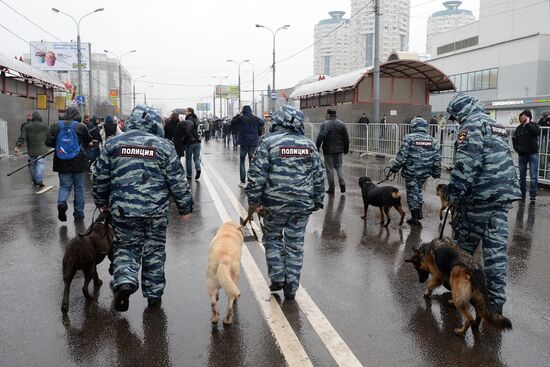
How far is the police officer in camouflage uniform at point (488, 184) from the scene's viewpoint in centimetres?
418

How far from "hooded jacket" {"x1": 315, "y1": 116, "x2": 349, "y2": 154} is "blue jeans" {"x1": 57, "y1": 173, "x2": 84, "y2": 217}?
501 cm

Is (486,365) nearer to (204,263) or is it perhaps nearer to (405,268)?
(405,268)

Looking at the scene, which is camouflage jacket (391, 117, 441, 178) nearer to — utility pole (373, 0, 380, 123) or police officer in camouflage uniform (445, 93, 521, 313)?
police officer in camouflage uniform (445, 93, 521, 313)

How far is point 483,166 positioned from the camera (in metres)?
4.23

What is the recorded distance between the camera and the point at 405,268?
5.59 meters

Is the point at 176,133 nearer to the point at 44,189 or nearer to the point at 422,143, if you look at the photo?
the point at 44,189

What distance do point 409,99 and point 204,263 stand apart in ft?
85.8

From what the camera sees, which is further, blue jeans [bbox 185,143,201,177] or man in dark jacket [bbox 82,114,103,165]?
blue jeans [bbox 185,143,201,177]

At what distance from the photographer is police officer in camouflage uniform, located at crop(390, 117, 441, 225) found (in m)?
7.84

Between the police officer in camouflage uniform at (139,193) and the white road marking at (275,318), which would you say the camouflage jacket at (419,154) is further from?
the police officer in camouflage uniform at (139,193)

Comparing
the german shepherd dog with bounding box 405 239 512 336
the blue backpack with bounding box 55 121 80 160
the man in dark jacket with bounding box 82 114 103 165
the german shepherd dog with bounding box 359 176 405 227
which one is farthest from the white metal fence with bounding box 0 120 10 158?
the german shepherd dog with bounding box 405 239 512 336

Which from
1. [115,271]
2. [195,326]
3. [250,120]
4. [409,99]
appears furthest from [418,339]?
[409,99]

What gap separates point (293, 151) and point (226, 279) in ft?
4.53

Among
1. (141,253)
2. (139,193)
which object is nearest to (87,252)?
(141,253)
